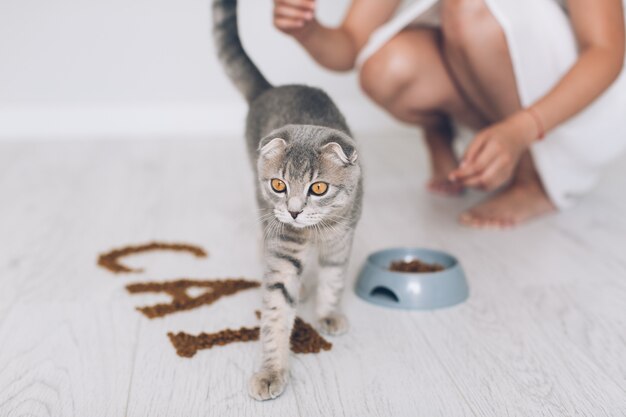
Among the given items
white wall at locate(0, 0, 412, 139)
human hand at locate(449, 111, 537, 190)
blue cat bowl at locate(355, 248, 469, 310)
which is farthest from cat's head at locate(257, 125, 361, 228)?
white wall at locate(0, 0, 412, 139)

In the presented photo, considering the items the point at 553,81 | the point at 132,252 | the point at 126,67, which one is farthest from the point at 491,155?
the point at 126,67

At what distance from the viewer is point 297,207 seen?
1.11 m

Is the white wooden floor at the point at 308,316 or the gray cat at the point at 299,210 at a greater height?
the gray cat at the point at 299,210

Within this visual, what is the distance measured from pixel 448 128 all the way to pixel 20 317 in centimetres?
144

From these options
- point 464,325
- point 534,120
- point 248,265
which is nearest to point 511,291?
point 464,325

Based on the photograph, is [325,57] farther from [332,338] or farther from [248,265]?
[332,338]

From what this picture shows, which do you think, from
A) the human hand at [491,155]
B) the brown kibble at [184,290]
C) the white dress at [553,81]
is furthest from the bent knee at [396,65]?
the brown kibble at [184,290]

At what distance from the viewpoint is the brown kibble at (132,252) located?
166 cm

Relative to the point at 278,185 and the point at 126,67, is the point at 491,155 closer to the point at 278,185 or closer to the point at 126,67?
the point at 278,185

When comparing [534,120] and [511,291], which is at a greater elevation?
[534,120]

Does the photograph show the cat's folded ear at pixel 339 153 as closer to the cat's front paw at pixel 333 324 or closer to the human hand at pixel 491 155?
the cat's front paw at pixel 333 324

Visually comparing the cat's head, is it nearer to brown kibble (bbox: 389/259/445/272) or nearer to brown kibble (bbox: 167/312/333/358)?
brown kibble (bbox: 167/312/333/358)

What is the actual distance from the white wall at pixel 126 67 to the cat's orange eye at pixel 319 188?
2037 millimetres

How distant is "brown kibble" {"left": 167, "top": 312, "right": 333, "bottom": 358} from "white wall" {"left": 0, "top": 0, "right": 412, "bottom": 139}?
194 cm
